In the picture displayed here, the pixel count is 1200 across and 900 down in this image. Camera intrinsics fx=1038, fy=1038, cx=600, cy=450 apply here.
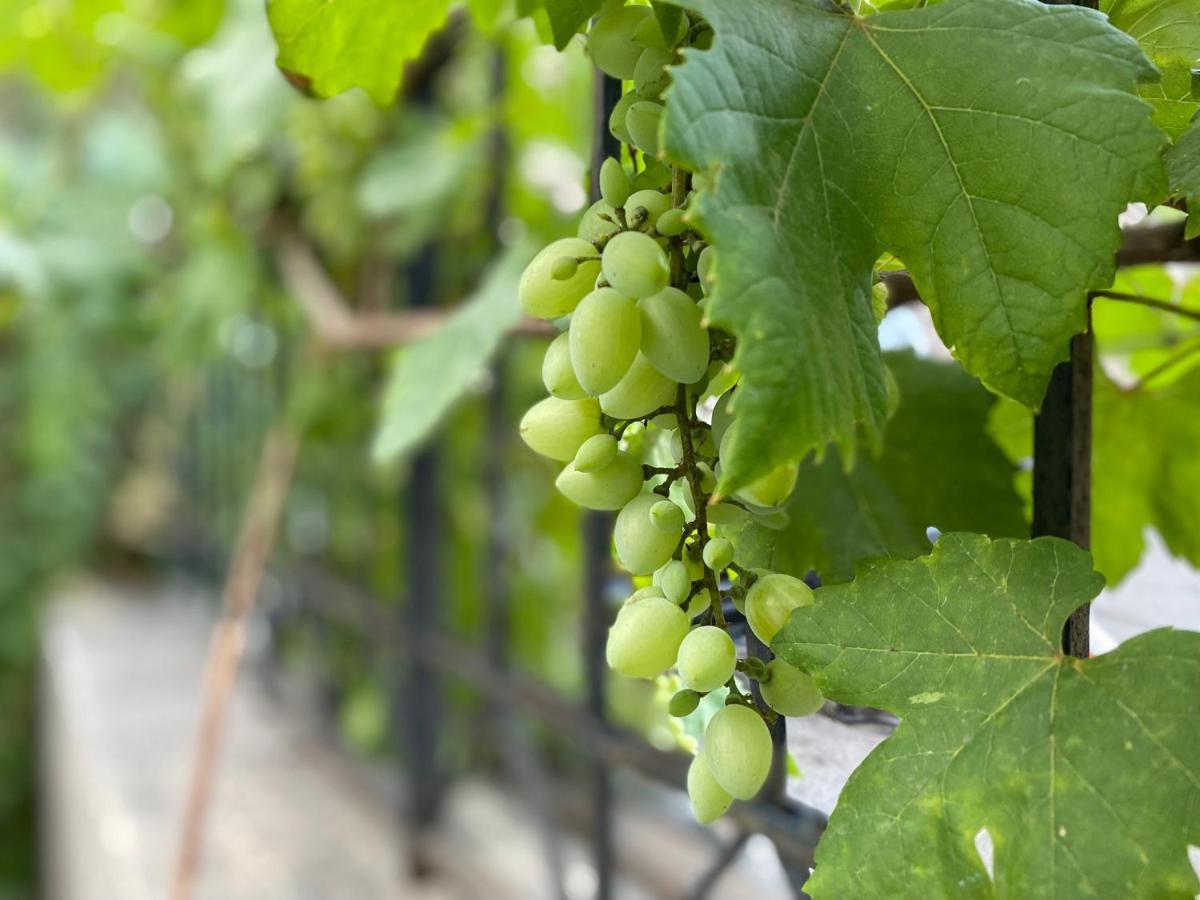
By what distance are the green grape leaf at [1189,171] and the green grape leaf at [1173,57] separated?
2cm

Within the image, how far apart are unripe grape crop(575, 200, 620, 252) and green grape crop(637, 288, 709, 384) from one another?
0.03 m

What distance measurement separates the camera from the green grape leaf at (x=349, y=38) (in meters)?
0.35

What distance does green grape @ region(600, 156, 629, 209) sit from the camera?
0.92 ft

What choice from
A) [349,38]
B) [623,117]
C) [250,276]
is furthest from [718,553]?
[250,276]

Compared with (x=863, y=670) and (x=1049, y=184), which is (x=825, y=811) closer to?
(x=863, y=670)

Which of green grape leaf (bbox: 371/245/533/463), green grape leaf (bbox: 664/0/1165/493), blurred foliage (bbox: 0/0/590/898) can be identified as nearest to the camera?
green grape leaf (bbox: 664/0/1165/493)

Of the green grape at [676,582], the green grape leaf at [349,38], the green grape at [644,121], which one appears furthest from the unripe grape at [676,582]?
the green grape leaf at [349,38]

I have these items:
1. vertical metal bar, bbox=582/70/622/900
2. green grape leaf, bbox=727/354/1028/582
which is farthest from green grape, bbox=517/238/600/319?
vertical metal bar, bbox=582/70/622/900

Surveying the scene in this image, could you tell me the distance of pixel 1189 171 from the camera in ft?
0.84

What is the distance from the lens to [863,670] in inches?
10.8

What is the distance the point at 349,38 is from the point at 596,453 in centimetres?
19

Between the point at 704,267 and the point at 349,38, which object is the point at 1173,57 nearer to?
the point at 704,267

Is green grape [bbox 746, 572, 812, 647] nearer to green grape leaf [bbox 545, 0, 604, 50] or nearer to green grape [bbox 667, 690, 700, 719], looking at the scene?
green grape [bbox 667, 690, 700, 719]

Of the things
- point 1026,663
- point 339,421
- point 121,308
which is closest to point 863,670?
point 1026,663
